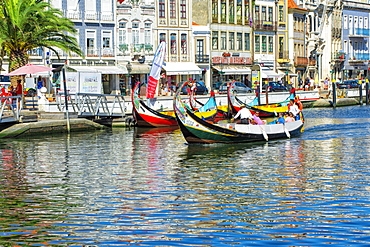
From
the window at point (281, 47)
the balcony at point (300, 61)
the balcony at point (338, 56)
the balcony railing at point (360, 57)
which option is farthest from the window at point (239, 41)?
the balcony railing at point (360, 57)

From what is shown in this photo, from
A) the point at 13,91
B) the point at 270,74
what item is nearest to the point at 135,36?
the point at 270,74

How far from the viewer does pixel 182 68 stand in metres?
81.4

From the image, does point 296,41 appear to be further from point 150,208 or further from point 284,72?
point 150,208

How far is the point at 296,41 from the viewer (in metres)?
102

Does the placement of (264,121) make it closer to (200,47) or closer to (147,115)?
(147,115)

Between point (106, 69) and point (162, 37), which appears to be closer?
point (106, 69)

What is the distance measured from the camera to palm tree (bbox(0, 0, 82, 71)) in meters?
47.3

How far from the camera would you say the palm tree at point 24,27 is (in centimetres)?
4734

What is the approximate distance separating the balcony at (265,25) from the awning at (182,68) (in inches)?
568

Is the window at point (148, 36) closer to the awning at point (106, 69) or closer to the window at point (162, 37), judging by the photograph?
the window at point (162, 37)

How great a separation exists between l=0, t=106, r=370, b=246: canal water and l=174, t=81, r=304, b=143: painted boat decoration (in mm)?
577

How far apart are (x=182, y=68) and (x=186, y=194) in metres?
59.5

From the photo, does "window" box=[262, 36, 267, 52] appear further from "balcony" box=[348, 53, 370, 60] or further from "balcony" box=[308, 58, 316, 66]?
"balcony" box=[348, 53, 370, 60]

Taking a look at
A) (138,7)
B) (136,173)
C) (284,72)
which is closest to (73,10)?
(138,7)
